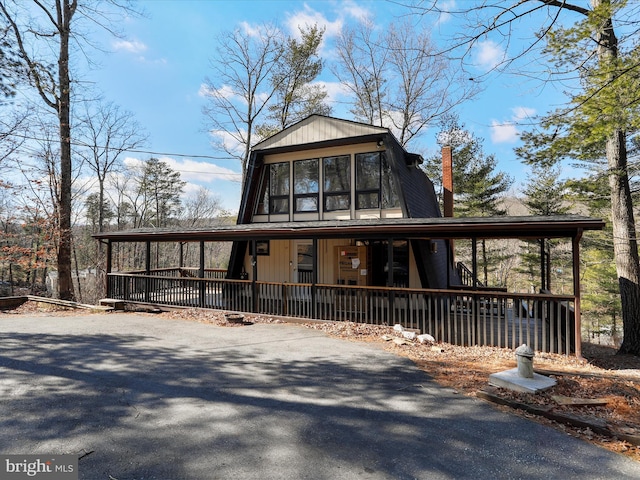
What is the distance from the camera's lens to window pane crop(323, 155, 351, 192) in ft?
36.4

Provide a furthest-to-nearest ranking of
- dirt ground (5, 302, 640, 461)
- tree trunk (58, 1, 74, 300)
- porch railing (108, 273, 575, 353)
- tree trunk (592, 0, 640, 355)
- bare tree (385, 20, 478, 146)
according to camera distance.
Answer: bare tree (385, 20, 478, 146)
tree trunk (58, 1, 74, 300)
tree trunk (592, 0, 640, 355)
porch railing (108, 273, 575, 353)
dirt ground (5, 302, 640, 461)

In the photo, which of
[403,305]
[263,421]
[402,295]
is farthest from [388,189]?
[263,421]

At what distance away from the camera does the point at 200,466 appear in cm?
269

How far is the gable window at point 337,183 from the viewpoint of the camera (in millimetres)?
11070

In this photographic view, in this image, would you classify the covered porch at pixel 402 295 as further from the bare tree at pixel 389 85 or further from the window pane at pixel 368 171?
the bare tree at pixel 389 85

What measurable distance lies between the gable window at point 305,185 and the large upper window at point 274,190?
355mm

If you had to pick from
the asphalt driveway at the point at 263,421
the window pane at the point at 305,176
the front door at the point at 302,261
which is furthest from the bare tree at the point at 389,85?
the asphalt driveway at the point at 263,421

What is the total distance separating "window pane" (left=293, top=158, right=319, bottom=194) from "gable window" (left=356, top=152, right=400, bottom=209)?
154 cm

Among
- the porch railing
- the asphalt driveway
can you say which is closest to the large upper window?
the porch railing

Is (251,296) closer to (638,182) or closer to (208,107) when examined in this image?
(638,182)

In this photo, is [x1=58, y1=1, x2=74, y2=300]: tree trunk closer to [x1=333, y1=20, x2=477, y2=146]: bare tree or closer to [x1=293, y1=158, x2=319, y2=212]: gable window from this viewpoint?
[x1=293, y1=158, x2=319, y2=212]: gable window

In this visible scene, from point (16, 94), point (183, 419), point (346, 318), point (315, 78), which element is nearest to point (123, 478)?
point (183, 419)

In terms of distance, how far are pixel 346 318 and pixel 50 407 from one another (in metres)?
6.13

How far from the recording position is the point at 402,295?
366 inches
